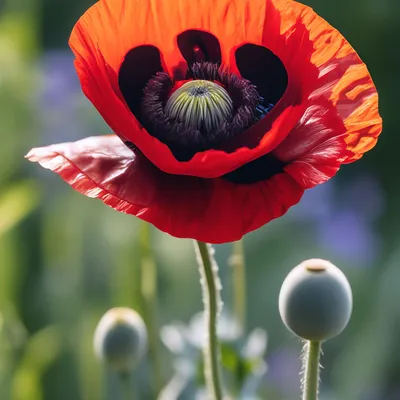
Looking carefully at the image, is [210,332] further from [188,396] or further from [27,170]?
[27,170]

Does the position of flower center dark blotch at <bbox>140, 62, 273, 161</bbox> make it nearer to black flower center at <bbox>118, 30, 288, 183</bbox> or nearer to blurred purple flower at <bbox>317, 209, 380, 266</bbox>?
black flower center at <bbox>118, 30, 288, 183</bbox>

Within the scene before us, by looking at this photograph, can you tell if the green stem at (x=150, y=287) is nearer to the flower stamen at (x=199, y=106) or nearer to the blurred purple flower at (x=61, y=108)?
the flower stamen at (x=199, y=106)

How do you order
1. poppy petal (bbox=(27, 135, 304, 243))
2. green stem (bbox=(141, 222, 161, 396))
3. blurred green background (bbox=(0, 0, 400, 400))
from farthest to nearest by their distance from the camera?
blurred green background (bbox=(0, 0, 400, 400))
green stem (bbox=(141, 222, 161, 396))
poppy petal (bbox=(27, 135, 304, 243))

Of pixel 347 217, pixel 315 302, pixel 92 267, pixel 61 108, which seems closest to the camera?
pixel 315 302

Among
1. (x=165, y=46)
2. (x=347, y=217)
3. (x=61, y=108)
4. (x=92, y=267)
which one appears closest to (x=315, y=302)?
(x=165, y=46)

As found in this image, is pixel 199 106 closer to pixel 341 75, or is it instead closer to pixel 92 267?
pixel 341 75

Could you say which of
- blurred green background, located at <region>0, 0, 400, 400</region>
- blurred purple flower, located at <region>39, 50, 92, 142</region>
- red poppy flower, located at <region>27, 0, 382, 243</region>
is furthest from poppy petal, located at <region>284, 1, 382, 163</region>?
blurred purple flower, located at <region>39, 50, 92, 142</region>

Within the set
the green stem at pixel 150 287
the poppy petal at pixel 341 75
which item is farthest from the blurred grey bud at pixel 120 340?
the poppy petal at pixel 341 75
